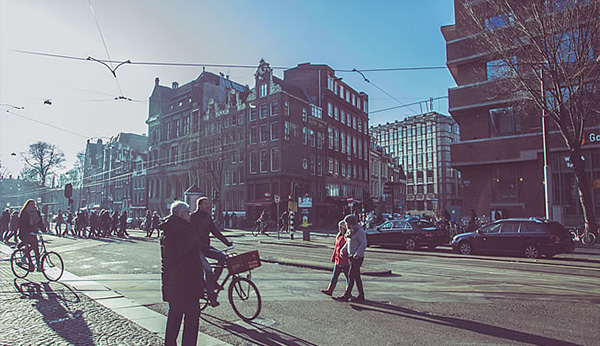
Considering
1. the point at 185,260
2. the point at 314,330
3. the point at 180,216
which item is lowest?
the point at 314,330

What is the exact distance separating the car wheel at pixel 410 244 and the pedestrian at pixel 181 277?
1565 cm

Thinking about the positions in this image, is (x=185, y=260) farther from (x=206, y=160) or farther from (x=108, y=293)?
(x=206, y=160)

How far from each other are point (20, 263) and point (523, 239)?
1611 centimetres

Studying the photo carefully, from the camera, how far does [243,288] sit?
6.79 metres

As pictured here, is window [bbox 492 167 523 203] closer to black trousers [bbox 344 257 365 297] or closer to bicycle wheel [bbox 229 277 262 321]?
black trousers [bbox 344 257 365 297]

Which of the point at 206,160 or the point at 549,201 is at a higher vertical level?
the point at 206,160

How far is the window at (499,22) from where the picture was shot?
18500 millimetres

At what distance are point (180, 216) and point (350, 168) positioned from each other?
5549 cm

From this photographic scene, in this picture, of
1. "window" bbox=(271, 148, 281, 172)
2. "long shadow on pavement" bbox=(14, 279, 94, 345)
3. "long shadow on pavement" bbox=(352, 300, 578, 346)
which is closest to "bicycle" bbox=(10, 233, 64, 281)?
"long shadow on pavement" bbox=(14, 279, 94, 345)

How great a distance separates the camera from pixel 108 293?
27.4 feet

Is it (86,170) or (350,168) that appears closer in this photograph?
(350,168)

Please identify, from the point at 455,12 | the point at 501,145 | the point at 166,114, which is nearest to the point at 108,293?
the point at 501,145

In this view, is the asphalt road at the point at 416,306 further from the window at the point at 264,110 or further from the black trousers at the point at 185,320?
the window at the point at 264,110

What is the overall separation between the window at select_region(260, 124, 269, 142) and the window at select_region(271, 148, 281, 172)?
1860 millimetres
